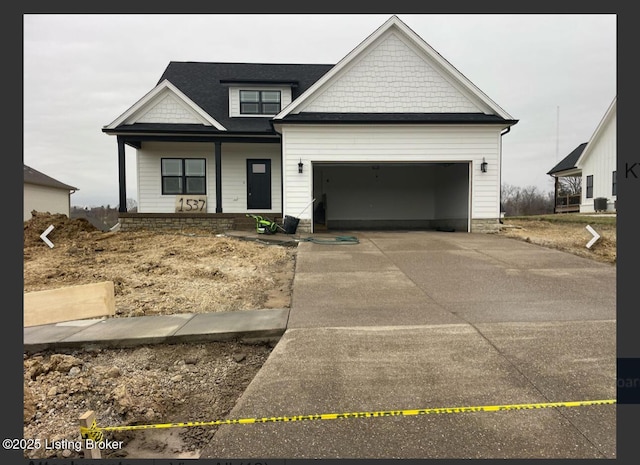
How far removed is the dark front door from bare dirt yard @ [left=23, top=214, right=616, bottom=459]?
784cm

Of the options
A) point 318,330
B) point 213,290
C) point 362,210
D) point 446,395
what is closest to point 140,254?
point 213,290

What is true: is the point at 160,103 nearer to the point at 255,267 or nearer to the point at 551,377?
the point at 255,267

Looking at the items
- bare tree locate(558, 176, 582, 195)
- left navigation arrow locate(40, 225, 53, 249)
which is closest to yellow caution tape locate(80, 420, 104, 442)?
left navigation arrow locate(40, 225, 53, 249)

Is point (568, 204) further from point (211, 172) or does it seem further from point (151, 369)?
point (151, 369)

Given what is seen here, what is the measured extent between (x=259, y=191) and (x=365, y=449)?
48.0 feet

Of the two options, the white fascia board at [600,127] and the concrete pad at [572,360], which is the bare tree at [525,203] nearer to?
the white fascia board at [600,127]

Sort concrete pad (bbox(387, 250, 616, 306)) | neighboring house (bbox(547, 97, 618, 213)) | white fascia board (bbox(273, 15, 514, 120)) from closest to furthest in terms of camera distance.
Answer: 1. concrete pad (bbox(387, 250, 616, 306))
2. white fascia board (bbox(273, 15, 514, 120))
3. neighboring house (bbox(547, 97, 618, 213))

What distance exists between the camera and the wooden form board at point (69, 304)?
16.2ft

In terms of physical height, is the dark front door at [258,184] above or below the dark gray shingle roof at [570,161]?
below

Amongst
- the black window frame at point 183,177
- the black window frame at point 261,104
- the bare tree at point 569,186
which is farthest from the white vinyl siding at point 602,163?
the black window frame at point 183,177

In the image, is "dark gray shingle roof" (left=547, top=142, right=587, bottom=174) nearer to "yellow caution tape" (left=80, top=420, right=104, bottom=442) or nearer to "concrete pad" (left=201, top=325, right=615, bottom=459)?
"concrete pad" (left=201, top=325, right=615, bottom=459)

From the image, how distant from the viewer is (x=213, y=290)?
6.33 m

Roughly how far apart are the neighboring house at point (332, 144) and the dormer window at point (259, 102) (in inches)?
1.8

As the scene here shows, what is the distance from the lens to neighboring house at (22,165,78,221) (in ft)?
94.9
